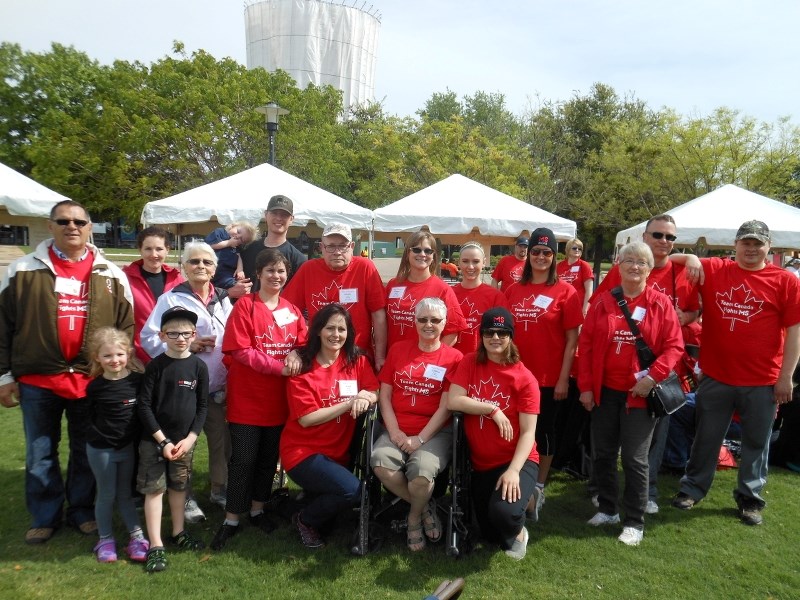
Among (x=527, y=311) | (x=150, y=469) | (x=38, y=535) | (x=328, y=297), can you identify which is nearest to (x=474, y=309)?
(x=527, y=311)

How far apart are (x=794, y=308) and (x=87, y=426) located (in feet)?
15.3

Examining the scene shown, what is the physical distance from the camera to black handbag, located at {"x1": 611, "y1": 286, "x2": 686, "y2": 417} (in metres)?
3.40

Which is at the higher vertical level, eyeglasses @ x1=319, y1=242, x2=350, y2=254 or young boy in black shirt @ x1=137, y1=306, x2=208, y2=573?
eyeglasses @ x1=319, y1=242, x2=350, y2=254

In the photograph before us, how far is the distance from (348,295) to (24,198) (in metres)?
3.72

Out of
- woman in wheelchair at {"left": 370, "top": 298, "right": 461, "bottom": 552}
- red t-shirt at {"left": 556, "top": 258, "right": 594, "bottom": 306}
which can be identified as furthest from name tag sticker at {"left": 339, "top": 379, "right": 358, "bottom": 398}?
red t-shirt at {"left": 556, "top": 258, "right": 594, "bottom": 306}

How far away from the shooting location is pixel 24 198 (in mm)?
5270

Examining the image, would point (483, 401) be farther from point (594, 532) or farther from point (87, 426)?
point (87, 426)

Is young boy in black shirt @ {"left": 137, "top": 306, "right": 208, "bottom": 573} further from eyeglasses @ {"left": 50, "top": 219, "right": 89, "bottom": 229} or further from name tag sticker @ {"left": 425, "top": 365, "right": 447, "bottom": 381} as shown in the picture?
name tag sticker @ {"left": 425, "top": 365, "right": 447, "bottom": 381}

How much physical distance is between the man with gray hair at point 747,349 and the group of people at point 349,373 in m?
0.01

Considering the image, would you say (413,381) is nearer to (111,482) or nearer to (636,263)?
(636,263)

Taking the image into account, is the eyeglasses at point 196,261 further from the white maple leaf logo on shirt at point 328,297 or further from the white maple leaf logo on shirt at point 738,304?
the white maple leaf logo on shirt at point 738,304

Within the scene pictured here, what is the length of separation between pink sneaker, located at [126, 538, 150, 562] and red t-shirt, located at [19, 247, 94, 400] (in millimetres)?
949

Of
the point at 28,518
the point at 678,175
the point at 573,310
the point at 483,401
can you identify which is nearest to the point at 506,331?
the point at 483,401

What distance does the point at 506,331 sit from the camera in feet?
10.9
